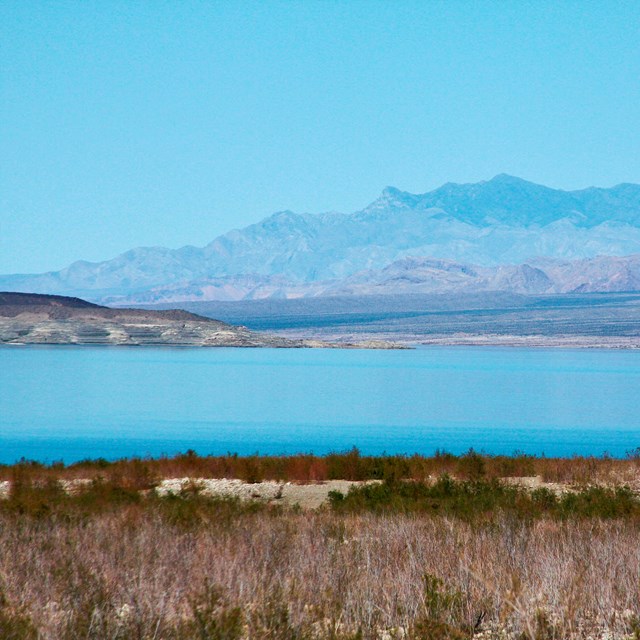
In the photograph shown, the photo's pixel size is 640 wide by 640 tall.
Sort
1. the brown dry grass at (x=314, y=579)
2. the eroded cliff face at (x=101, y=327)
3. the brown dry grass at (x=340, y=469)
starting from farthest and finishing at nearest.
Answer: the eroded cliff face at (x=101, y=327), the brown dry grass at (x=340, y=469), the brown dry grass at (x=314, y=579)

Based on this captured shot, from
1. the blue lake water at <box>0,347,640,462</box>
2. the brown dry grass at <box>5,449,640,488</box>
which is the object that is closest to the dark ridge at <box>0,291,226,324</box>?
the blue lake water at <box>0,347,640,462</box>

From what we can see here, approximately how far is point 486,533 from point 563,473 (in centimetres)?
702

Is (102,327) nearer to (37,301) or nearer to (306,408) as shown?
(37,301)

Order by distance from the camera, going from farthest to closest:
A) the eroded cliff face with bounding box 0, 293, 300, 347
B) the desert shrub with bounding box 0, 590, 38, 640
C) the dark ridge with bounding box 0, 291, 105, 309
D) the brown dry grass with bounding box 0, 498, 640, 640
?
the dark ridge with bounding box 0, 291, 105, 309 → the eroded cliff face with bounding box 0, 293, 300, 347 → the brown dry grass with bounding box 0, 498, 640, 640 → the desert shrub with bounding box 0, 590, 38, 640

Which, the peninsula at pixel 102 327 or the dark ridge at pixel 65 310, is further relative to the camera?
the dark ridge at pixel 65 310

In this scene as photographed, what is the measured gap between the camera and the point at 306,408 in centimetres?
5259

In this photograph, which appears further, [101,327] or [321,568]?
[101,327]

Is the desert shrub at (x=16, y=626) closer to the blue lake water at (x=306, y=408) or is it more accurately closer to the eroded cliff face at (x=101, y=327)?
the blue lake water at (x=306, y=408)

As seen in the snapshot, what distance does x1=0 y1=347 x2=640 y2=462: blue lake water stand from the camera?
1475 inches

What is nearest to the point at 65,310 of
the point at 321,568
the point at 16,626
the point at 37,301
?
the point at 37,301

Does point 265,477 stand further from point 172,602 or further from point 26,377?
point 26,377

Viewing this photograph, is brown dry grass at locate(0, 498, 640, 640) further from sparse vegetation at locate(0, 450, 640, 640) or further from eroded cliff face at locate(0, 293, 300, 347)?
eroded cliff face at locate(0, 293, 300, 347)

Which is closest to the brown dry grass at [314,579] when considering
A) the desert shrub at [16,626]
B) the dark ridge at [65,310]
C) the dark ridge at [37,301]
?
the desert shrub at [16,626]

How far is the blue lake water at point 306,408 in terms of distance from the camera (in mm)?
37469
